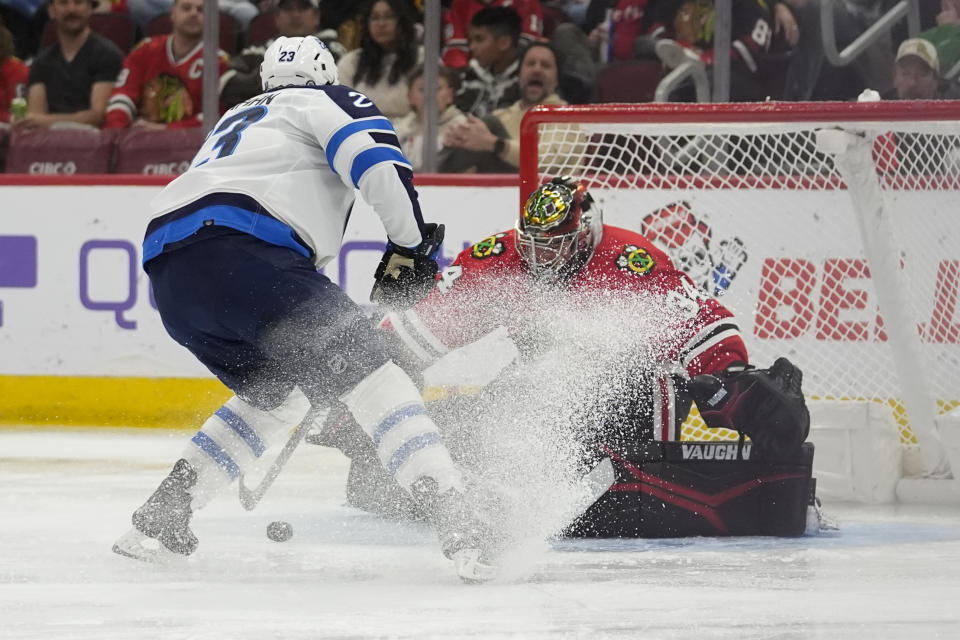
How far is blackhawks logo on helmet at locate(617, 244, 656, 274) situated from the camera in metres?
3.32

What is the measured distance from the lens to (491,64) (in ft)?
18.0

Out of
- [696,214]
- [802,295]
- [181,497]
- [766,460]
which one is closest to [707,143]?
[696,214]

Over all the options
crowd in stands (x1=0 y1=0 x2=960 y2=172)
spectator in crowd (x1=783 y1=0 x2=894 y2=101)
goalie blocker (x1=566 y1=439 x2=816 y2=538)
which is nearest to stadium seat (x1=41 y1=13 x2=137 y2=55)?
crowd in stands (x1=0 y1=0 x2=960 y2=172)

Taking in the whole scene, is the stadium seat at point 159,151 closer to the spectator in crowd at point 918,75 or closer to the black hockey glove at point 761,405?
the spectator in crowd at point 918,75

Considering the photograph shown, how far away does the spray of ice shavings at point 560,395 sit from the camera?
312cm

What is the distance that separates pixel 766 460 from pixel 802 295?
1.29m

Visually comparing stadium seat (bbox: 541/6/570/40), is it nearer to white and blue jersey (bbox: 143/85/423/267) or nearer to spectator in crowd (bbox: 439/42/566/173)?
spectator in crowd (bbox: 439/42/566/173)

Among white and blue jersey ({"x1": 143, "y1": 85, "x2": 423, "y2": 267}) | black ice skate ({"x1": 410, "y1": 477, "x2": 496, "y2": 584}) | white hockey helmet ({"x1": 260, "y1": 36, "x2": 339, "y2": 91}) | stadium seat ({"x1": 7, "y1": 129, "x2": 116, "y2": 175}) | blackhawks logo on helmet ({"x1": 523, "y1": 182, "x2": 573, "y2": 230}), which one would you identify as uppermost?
white hockey helmet ({"x1": 260, "y1": 36, "x2": 339, "y2": 91})

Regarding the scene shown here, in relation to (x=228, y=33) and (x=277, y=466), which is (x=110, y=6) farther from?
(x=277, y=466)

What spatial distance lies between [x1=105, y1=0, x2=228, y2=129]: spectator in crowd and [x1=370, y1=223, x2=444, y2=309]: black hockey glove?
9.70 ft

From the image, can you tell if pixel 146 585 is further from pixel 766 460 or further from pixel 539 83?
pixel 539 83

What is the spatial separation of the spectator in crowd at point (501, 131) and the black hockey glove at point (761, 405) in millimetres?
2280

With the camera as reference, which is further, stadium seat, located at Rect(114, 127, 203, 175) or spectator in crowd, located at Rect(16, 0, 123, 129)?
spectator in crowd, located at Rect(16, 0, 123, 129)

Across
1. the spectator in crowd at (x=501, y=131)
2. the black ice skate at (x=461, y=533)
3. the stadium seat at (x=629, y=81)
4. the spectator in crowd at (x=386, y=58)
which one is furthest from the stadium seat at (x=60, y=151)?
the black ice skate at (x=461, y=533)
